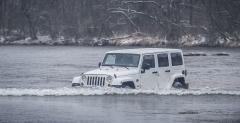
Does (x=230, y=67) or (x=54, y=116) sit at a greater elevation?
(x=54, y=116)

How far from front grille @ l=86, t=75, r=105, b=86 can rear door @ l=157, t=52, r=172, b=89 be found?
8.46ft

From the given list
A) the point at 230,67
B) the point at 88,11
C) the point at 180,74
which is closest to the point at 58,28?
the point at 88,11

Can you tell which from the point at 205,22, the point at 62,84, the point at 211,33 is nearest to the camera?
the point at 62,84

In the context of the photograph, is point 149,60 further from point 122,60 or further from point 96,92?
point 96,92

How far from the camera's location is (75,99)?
2345 cm

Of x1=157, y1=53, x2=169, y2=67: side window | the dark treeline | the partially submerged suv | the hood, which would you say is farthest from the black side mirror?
the dark treeline

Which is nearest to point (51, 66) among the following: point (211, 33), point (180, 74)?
point (180, 74)

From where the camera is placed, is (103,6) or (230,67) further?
(103,6)

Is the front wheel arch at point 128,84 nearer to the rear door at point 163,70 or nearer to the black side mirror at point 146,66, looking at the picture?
the black side mirror at point 146,66

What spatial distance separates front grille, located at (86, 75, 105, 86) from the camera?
2439 cm

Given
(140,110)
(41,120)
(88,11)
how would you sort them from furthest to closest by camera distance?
(88,11)
(140,110)
(41,120)

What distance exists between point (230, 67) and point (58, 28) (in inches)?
2029

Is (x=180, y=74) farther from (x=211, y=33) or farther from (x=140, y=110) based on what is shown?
(x=211, y=33)

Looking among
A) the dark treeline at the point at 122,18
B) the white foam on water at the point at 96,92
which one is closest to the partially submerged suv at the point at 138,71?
the white foam on water at the point at 96,92
